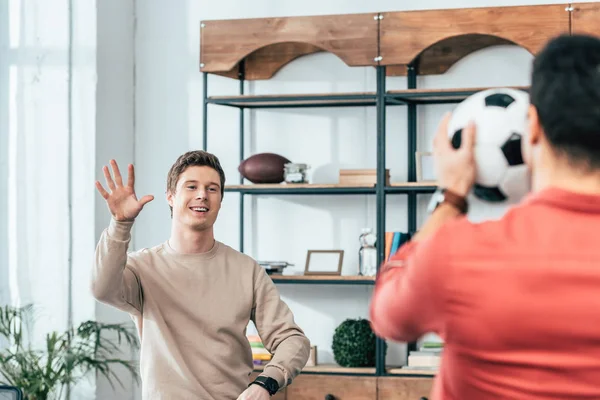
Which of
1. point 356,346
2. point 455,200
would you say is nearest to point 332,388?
point 356,346

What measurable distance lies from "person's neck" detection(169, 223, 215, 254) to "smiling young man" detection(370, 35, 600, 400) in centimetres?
177

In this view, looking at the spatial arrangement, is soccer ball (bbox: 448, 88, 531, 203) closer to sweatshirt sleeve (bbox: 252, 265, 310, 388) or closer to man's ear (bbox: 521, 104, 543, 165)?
man's ear (bbox: 521, 104, 543, 165)

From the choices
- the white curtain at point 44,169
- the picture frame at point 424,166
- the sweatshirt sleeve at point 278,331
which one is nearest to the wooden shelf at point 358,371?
the picture frame at point 424,166

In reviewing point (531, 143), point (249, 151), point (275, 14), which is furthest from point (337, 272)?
point (531, 143)

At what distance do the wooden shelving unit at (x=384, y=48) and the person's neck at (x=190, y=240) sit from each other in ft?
5.47

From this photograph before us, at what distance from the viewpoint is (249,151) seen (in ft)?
16.8

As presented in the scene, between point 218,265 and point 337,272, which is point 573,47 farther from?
point 337,272

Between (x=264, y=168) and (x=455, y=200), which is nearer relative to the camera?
(x=455, y=200)

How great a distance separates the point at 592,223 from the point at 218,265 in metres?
1.88

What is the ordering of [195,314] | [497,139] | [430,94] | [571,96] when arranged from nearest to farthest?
[571,96] < [497,139] < [195,314] < [430,94]

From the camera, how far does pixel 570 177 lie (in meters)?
1.19

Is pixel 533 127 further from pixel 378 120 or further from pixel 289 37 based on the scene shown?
pixel 289 37

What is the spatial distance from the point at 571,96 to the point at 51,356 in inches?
148

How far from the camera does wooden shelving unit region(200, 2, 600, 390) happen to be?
4.35 m
